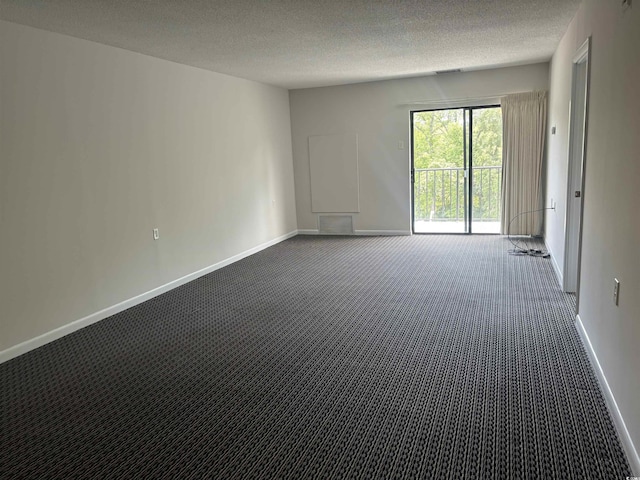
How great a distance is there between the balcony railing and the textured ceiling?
5.80 feet

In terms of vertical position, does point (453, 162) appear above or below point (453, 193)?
above

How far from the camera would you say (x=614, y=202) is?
2.24 meters

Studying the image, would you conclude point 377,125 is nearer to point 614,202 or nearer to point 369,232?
point 369,232

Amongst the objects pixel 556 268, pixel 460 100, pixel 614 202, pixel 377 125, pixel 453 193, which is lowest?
pixel 556 268

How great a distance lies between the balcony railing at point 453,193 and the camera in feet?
22.6

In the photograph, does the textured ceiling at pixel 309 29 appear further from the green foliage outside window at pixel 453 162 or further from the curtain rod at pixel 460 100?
the green foliage outside window at pixel 453 162

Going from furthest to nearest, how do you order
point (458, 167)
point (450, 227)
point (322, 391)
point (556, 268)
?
1. point (450, 227)
2. point (458, 167)
3. point (556, 268)
4. point (322, 391)

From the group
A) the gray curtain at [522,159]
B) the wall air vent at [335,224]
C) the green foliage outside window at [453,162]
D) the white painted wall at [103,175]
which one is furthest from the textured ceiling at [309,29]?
the wall air vent at [335,224]

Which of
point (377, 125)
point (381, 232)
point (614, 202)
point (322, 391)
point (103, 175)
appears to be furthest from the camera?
point (381, 232)

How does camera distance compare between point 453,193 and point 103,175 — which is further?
point 453,193

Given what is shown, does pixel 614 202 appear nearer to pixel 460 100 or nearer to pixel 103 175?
pixel 103 175

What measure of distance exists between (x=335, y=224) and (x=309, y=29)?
4.02m

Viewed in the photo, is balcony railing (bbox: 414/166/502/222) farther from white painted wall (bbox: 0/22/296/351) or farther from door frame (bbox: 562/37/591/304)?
door frame (bbox: 562/37/591/304)

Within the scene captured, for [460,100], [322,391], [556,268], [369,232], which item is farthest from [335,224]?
[322,391]
